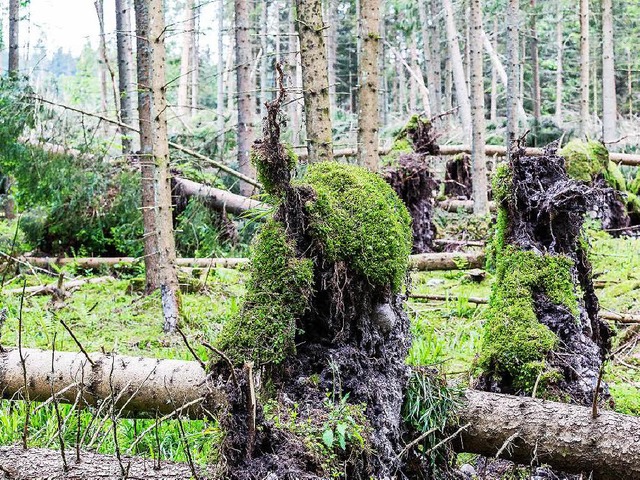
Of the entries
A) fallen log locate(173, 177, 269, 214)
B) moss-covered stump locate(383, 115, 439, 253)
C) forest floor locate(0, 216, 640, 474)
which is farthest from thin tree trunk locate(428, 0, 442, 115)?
fallen log locate(173, 177, 269, 214)

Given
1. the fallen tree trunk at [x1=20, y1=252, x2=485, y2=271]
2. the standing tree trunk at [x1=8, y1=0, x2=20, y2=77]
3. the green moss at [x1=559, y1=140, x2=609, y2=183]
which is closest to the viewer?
the fallen tree trunk at [x1=20, y1=252, x2=485, y2=271]

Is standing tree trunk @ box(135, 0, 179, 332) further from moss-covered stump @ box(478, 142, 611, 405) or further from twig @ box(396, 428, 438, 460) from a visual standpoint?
twig @ box(396, 428, 438, 460)

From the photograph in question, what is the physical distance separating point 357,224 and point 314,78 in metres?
4.16

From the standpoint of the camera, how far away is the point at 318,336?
2.96m

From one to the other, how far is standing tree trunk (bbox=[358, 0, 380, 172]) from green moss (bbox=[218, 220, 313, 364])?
16.0ft

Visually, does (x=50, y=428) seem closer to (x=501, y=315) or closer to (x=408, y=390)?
(x=408, y=390)

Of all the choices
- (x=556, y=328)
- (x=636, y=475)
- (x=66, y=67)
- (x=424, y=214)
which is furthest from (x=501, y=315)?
(x=66, y=67)

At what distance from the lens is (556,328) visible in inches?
157

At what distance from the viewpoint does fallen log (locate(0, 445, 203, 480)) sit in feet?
9.37

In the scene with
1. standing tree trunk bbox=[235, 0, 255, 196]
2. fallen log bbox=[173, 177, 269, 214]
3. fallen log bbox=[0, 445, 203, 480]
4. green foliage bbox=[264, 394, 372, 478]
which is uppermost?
standing tree trunk bbox=[235, 0, 255, 196]

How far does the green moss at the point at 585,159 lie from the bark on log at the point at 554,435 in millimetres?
9186

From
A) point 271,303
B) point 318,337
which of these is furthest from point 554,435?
point 271,303

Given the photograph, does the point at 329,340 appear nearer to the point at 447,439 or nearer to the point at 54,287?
the point at 447,439

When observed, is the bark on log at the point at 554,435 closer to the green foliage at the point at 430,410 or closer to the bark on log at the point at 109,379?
the green foliage at the point at 430,410
